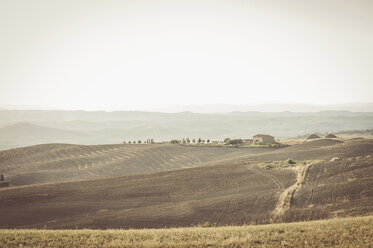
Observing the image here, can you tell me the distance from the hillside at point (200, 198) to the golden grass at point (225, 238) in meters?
8.92

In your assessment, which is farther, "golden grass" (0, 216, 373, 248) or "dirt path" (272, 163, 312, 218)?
"dirt path" (272, 163, 312, 218)

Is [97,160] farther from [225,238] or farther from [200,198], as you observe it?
[225,238]

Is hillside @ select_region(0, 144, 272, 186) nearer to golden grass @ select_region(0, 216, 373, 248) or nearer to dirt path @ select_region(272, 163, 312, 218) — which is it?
dirt path @ select_region(272, 163, 312, 218)

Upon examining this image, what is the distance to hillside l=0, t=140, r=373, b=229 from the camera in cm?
2652

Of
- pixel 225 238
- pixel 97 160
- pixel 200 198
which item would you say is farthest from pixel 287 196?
pixel 97 160

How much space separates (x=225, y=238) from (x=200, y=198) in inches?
710

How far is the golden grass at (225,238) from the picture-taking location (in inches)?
559

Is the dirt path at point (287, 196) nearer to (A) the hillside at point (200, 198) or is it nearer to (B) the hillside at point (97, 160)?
(A) the hillside at point (200, 198)

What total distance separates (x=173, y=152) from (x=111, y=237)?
6654cm

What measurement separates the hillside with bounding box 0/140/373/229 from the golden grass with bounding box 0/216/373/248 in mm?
8921

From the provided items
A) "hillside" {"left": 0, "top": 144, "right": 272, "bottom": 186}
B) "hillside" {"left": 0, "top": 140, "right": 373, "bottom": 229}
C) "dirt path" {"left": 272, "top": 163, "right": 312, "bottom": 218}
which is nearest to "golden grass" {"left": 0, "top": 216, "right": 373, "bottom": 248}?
"hillside" {"left": 0, "top": 140, "right": 373, "bottom": 229}

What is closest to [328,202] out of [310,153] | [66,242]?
[66,242]

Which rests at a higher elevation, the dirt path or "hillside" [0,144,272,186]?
the dirt path

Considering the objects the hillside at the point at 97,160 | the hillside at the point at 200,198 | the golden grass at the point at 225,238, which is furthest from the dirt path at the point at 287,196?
the hillside at the point at 97,160
